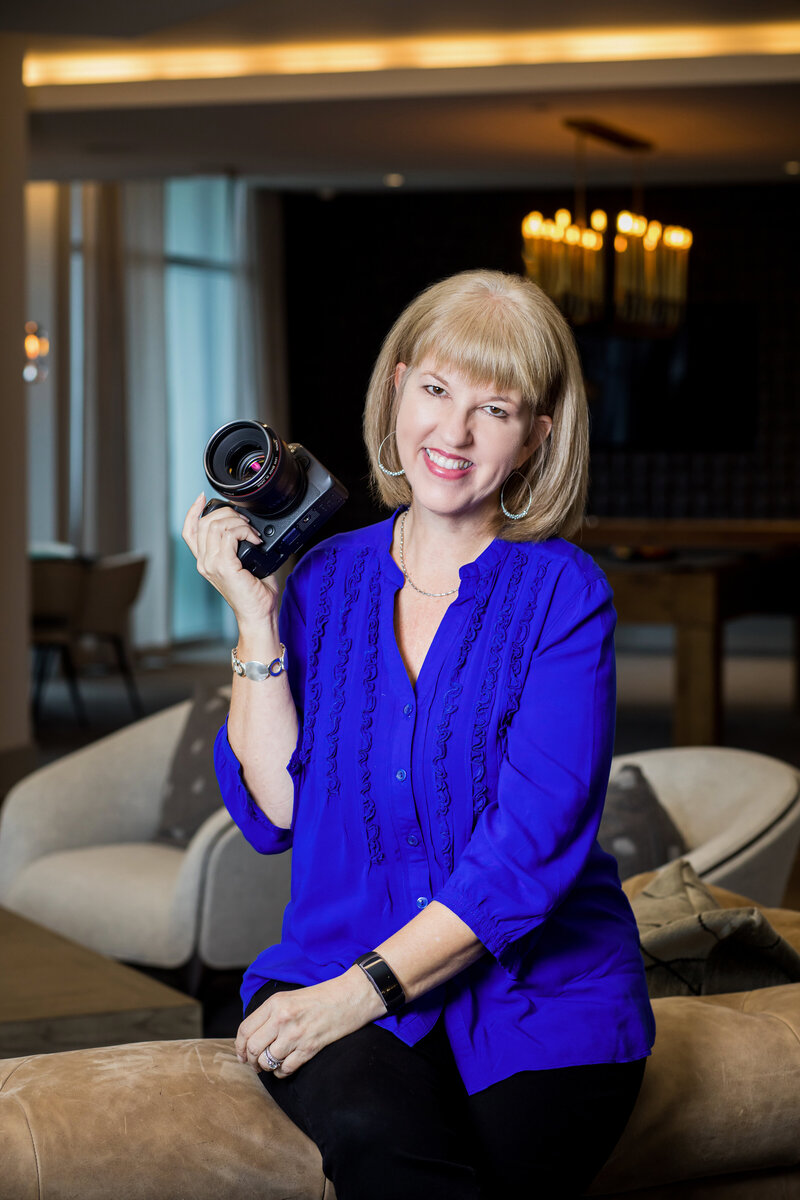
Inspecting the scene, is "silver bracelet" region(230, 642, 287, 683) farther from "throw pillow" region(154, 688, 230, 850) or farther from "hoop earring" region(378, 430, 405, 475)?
"throw pillow" region(154, 688, 230, 850)

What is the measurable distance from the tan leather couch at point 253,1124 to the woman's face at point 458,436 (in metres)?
0.61

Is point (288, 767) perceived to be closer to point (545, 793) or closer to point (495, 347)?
point (545, 793)

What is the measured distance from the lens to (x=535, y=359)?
4.67 ft

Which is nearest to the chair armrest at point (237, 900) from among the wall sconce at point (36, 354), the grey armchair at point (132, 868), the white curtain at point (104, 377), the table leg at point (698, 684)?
the grey armchair at point (132, 868)

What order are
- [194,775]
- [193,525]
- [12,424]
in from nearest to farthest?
1. [193,525]
2. [194,775]
3. [12,424]

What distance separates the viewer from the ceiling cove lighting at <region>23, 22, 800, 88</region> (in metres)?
5.74

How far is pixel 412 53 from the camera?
6016mm

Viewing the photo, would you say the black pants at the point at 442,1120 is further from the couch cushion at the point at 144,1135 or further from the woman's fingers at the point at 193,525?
the woman's fingers at the point at 193,525

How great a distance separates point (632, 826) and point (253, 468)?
1.28 metres

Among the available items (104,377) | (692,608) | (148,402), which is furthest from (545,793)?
(148,402)

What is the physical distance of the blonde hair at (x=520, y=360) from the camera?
1.42 metres

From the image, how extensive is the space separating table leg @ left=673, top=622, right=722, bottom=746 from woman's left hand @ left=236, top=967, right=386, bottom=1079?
15.4 ft

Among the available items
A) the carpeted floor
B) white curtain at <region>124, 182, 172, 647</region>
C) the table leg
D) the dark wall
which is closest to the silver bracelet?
the carpeted floor

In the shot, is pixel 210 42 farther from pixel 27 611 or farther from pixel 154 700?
pixel 154 700
